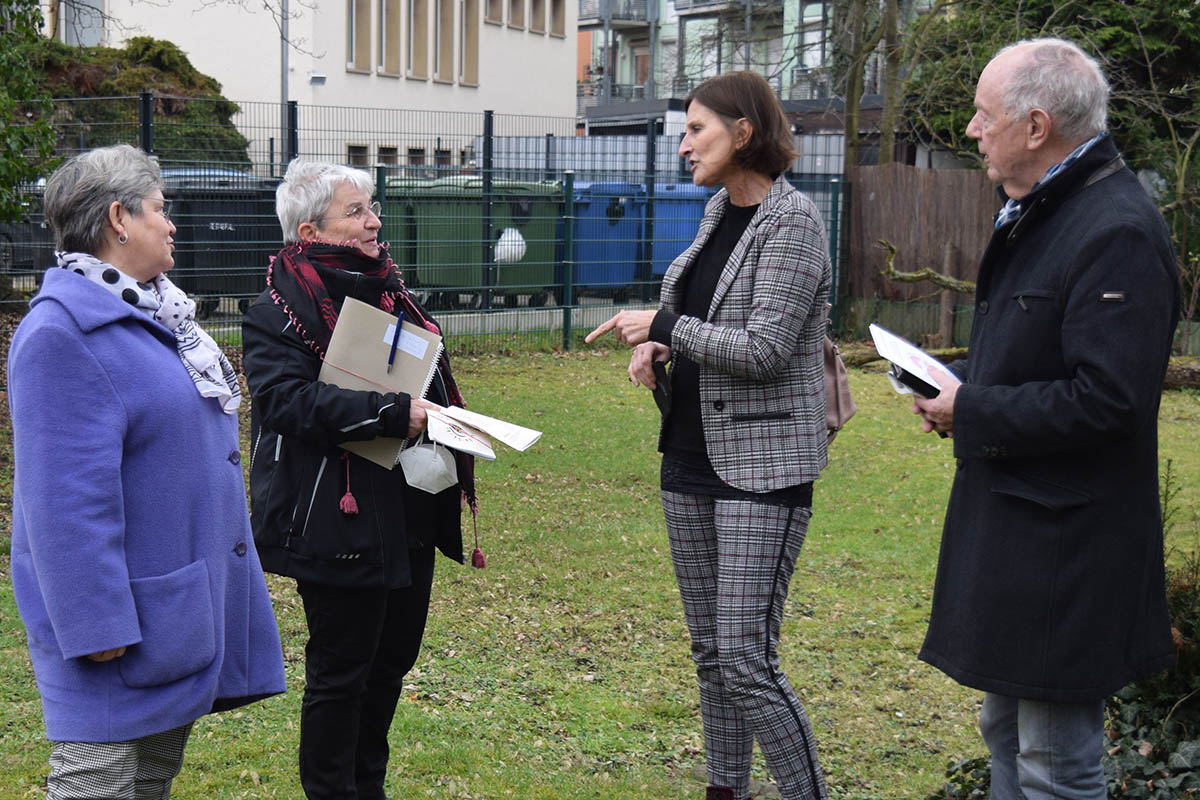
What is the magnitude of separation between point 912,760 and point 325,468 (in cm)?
247

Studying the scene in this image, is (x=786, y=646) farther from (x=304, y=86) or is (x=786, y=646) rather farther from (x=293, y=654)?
(x=304, y=86)

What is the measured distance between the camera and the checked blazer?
11.3 ft

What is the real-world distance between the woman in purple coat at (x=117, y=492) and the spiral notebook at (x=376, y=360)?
0.49 m

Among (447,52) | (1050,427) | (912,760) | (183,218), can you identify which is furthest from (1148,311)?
(447,52)

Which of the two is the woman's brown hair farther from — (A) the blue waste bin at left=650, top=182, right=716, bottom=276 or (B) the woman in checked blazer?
(A) the blue waste bin at left=650, top=182, right=716, bottom=276

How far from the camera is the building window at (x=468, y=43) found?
125ft

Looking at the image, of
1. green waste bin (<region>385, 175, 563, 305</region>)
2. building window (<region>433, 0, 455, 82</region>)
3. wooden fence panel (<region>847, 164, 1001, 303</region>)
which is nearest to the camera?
green waste bin (<region>385, 175, 563, 305</region>)

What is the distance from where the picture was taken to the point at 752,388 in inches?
139

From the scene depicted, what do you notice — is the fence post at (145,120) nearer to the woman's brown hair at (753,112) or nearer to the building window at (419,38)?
the woman's brown hair at (753,112)

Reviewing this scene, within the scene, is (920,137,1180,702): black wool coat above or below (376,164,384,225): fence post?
below

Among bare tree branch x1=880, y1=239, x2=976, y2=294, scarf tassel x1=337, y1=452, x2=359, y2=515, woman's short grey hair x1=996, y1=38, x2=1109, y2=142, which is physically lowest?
scarf tassel x1=337, y1=452, x2=359, y2=515

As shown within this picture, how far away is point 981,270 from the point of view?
2934 millimetres

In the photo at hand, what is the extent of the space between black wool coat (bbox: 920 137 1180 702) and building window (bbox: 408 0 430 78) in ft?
117

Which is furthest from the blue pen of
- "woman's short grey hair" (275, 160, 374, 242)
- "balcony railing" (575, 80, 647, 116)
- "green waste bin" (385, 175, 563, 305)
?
"balcony railing" (575, 80, 647, 116)
